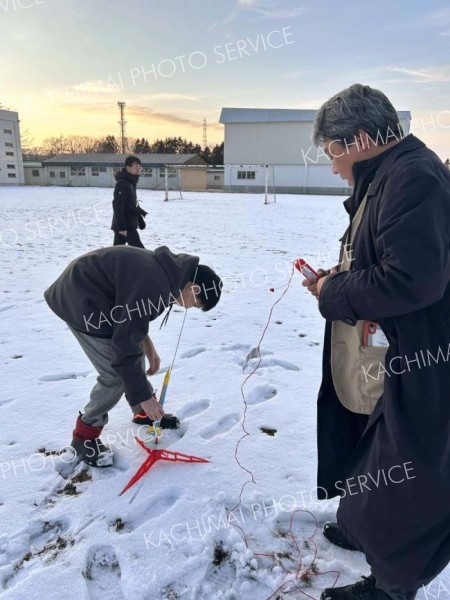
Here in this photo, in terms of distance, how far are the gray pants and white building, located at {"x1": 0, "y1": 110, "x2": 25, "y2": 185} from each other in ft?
161

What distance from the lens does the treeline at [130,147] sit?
193ft

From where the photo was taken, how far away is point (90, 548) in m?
1.86

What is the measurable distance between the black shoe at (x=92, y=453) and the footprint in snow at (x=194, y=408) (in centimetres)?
57

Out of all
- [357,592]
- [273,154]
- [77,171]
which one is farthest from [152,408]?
[77,171]

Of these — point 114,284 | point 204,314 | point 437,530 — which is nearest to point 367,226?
point 437,530

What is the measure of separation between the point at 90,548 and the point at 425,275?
1730mm

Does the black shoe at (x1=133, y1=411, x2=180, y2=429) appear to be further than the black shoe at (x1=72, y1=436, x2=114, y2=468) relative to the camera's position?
Yes

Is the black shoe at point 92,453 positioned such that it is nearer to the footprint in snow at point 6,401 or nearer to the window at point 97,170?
the footprint in snow at point 6,401

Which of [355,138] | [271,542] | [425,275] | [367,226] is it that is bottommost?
[271,542]

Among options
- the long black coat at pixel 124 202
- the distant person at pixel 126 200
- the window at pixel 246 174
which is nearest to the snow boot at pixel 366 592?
the distant person at pixel 126 200

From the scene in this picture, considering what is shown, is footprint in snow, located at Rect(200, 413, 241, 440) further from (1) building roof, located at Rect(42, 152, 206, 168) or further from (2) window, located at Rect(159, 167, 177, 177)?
(1) building roof, located at Rect(42, 152, 206, 168)

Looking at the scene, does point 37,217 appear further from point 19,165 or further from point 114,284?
point 19,165

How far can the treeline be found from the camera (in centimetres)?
5892

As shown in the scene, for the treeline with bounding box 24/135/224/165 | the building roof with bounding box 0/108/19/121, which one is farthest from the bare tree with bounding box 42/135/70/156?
the building roof with bounding box 0/108/19/121
